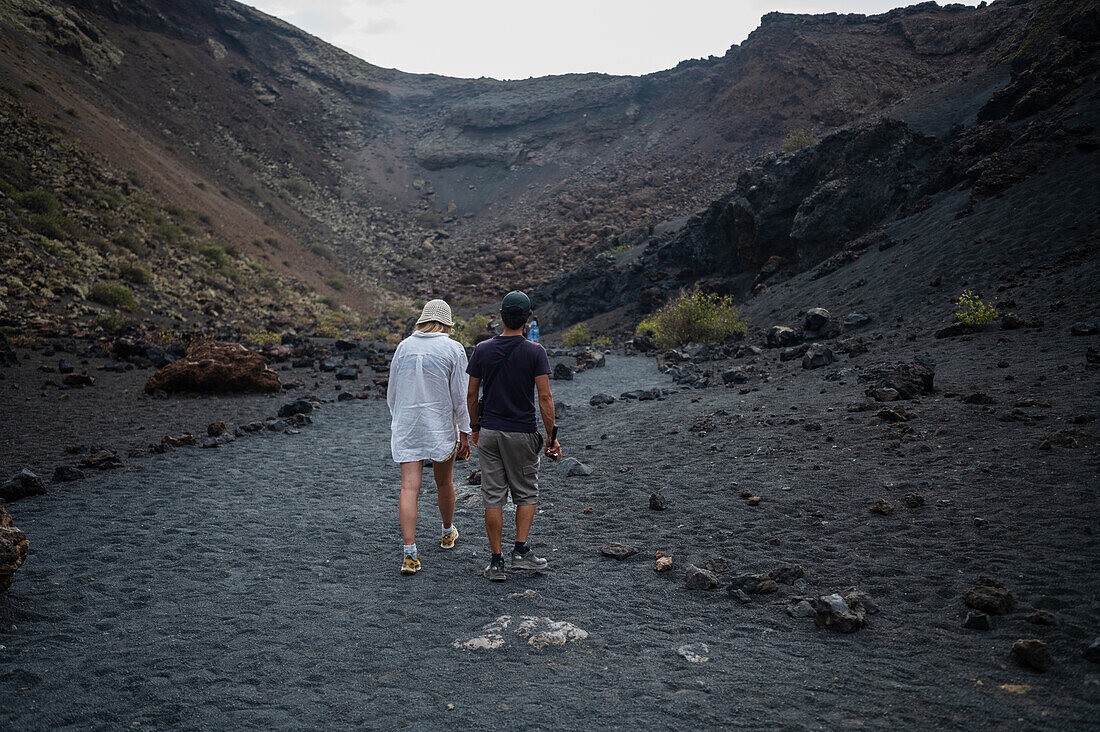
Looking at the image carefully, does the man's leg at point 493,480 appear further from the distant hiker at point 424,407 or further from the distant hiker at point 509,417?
the distant hiker at point 424,407

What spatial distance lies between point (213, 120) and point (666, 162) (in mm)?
38573

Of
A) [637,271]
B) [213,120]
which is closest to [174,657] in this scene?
[637,271]

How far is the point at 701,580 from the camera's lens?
151 inches

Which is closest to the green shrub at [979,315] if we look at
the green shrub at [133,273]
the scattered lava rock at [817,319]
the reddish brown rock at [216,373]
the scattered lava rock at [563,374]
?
the scattered lava rock at [817,319]

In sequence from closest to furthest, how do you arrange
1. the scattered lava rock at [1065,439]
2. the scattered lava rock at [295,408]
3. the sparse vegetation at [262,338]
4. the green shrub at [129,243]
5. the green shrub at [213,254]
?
1. the scattered lava rock at [1065,439]
2. the scattered lava rock at [295,408]
3. the sparse vegetation at [262,338]
4. the green shrub at [129,243]
5. the green shrub at [213,254]

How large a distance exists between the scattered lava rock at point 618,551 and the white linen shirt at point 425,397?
1.55 metres

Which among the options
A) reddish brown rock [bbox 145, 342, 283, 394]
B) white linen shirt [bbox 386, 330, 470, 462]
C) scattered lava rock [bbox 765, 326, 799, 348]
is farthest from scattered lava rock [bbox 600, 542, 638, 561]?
scattered lava rock [bbox 765, 326, 799, 348]

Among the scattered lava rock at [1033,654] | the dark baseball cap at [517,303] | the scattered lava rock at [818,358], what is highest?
the dark baseball cap at [517,303]

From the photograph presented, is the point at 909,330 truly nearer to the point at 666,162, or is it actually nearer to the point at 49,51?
the point at 666,162

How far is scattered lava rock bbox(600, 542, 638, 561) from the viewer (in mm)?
4422

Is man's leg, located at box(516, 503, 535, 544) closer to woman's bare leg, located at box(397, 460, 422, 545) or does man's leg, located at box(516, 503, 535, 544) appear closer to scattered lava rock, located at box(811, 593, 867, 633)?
woman's bare leg, located at box(397, 460, 422, 545)

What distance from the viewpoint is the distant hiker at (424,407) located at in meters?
4.18

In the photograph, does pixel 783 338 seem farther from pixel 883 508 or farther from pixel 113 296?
pixel 113 296

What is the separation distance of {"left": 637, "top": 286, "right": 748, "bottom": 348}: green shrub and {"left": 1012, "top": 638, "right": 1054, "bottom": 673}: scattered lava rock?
16110 millimetres
